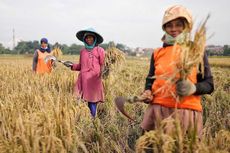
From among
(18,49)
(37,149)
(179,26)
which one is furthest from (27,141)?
(18,49)

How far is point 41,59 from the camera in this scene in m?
6.78

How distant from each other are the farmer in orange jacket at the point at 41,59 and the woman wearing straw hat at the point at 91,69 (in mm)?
2455

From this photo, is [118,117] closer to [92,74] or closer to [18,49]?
[92,74]

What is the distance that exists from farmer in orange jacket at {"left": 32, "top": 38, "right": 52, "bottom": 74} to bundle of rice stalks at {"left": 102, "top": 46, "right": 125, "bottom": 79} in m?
2.74

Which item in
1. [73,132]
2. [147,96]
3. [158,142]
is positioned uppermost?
[147,96]

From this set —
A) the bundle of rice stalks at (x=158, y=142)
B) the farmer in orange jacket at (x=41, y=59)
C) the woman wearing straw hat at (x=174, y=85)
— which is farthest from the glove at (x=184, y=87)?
the farmer in orange jacket at (x=41, y=59)

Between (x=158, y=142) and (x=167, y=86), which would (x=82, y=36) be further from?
(x=158, y=142)

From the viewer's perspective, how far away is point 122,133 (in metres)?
3.17

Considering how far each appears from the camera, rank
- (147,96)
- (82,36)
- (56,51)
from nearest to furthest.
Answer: (147,96)
(82,36)
(56,51)

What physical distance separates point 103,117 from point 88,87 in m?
0.51

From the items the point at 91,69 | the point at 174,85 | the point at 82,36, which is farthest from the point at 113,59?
the point at 174,85

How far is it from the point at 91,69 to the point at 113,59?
Answer: 32 centimetres

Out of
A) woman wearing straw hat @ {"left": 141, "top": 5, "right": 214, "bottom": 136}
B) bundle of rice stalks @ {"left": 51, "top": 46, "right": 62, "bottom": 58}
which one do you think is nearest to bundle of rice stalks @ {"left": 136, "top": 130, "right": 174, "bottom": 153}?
woman wearing straw hat @ {"left": 141, "top": 5, "right": 214, "bottom": 136}

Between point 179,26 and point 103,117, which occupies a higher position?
point 179,26
